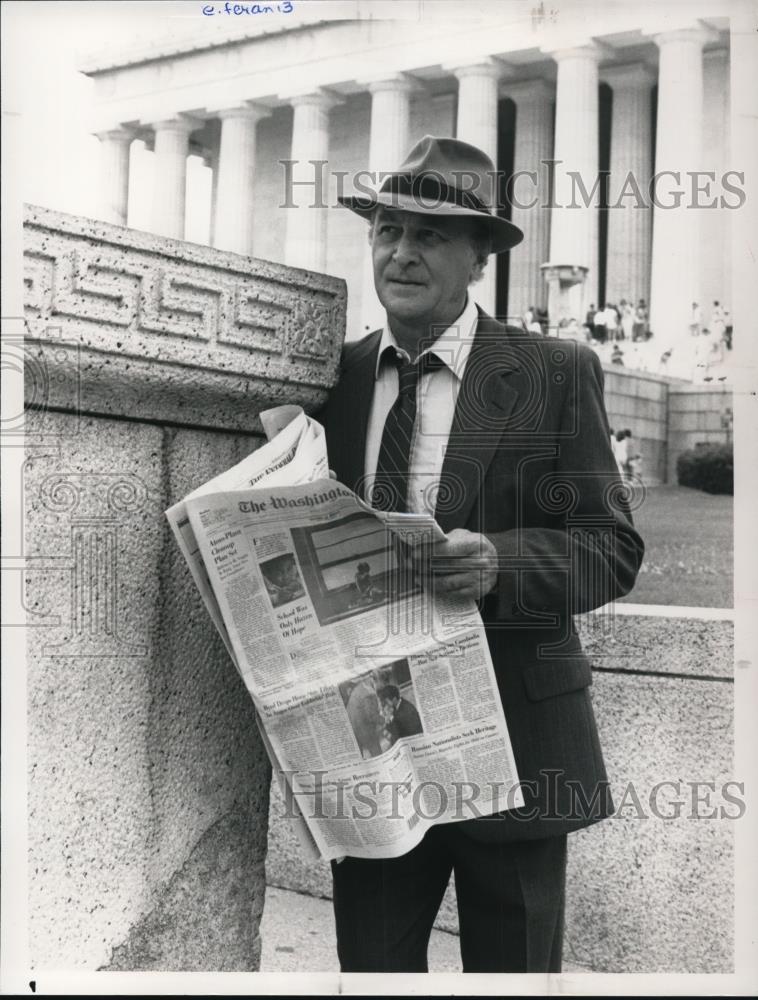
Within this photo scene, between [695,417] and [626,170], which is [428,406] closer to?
[626,170]

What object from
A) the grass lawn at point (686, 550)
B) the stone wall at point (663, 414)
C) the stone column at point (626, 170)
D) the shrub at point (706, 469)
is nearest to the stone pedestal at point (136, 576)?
the grass lawn at point (686, 550)

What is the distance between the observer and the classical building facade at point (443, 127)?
302cm

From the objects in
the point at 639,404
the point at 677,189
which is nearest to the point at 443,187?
the point at 677,189

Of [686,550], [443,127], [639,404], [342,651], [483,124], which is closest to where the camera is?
[342,651]

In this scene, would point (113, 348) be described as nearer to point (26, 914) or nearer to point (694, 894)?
point (26, 914)

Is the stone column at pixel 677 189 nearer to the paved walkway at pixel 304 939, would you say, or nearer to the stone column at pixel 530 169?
the stone column at pixel 530 169

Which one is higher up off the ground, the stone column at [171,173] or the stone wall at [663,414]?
the stone column at [171,173]

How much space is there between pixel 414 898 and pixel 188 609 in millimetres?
761

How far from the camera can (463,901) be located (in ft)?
7.30

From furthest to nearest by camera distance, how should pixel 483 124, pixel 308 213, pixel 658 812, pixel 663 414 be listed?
1. pixel 483 124
2. pixel 663 414
3. pixel 308 213
4. pixel 658 812

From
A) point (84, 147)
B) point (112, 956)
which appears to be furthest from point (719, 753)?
point (84, 147)

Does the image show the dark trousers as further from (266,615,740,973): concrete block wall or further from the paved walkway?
(266,615,740,973): concrete block wall

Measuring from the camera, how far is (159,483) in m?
2.06

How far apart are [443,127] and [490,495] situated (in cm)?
1145
